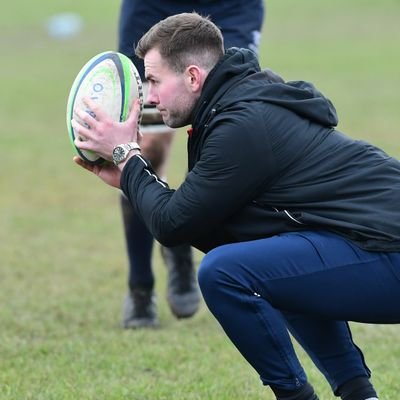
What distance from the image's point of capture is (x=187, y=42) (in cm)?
394

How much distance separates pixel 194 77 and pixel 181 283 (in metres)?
2.42

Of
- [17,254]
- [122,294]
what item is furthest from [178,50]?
[17,254]

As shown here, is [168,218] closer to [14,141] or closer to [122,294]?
[122,294]

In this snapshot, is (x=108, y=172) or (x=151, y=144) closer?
(x=108, y=172)

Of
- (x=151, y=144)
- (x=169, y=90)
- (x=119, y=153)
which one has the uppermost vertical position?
(x=169, y=90)

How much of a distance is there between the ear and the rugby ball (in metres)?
0.32

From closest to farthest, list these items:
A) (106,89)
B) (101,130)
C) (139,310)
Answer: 1. (101,130)
2. (106,89)
3. (139,310)

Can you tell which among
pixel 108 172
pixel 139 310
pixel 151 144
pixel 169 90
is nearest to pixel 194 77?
pixel 169 90

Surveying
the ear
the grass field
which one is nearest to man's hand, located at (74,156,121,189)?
the ear

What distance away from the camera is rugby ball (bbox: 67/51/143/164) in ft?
13.6

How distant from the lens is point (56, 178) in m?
11.1

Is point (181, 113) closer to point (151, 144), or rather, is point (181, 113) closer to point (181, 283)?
point (151, 144)

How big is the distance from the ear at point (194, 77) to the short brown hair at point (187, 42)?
0.02 m

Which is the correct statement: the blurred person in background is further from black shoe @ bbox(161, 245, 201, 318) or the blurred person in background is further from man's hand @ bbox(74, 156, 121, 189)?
man's hand @ bbox(74, 156, 121, 189)
